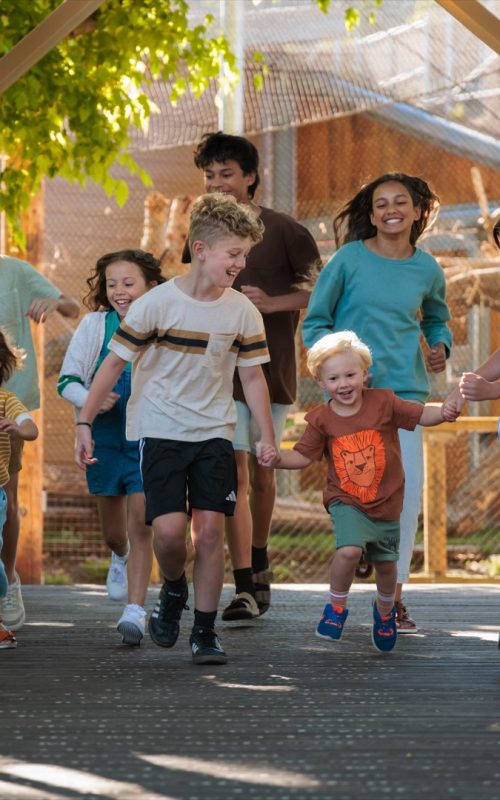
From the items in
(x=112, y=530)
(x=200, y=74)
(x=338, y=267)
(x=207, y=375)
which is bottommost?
(x=112, y=530)

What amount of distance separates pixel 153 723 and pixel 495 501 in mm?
7865

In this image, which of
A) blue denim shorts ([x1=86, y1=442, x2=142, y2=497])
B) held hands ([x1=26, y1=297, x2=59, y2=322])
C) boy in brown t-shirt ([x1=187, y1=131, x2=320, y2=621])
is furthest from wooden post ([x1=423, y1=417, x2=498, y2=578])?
blue denim shorts ([x1=86, y1=442, x2=142, y2=497])

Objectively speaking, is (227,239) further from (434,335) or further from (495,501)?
(495,501)

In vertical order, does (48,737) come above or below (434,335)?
below

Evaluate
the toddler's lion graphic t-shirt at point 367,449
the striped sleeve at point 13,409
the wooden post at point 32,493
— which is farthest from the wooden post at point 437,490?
the striped sleeve at point 13,409

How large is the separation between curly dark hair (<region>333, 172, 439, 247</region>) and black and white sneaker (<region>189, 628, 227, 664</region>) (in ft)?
5.80

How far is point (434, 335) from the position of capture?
5.90 m

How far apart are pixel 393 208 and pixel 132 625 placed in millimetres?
1844

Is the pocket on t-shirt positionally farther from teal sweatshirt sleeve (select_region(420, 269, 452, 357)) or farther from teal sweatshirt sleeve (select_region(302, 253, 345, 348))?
teal sweatshirt sleeve (select_region(420, 269, 452, 357))

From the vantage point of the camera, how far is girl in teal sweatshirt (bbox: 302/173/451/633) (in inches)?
221

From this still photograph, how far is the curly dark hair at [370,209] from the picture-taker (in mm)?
5785

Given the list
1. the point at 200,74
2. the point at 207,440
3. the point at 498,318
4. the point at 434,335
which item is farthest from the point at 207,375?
the point at 498,318

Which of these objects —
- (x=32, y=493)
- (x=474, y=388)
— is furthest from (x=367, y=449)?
(x=32, y=493)

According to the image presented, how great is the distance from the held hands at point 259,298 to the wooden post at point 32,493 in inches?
113
